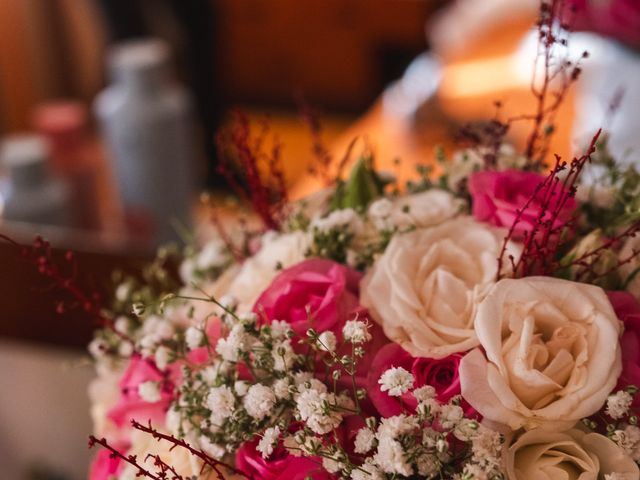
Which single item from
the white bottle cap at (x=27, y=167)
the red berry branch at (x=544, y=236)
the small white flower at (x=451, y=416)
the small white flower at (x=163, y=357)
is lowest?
the white bottle cap at (x=27, y=167)

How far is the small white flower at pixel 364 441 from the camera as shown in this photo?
457 millimetres

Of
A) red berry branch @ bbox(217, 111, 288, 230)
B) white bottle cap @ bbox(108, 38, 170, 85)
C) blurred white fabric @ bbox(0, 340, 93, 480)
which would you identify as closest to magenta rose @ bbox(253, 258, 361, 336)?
red berry branch @ bbox(217, 111, 288, 230)

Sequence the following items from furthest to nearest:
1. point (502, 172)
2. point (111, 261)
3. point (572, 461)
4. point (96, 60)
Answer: point (96, 60) → point (111, 261) → point (502, 172) → point (572, 461)

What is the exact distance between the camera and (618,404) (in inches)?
17.5

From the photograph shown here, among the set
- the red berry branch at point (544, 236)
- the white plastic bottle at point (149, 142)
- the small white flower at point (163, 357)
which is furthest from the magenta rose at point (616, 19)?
the small white flower at point (163, 357)

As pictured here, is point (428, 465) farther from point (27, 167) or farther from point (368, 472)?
point (27, 167)

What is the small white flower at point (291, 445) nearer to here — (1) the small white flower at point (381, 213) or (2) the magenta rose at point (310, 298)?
(2) the magenta rose at point (310, 298)

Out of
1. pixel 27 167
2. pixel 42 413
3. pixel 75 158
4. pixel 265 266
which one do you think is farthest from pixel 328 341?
pixel 75 158

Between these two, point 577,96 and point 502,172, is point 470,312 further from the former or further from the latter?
point 577,96

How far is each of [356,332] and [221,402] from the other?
3.7 inches

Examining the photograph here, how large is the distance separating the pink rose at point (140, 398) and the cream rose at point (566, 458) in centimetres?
24

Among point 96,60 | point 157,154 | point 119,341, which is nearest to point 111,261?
point 119,341

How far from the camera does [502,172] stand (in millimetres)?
563

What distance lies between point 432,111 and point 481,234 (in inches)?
42.5
